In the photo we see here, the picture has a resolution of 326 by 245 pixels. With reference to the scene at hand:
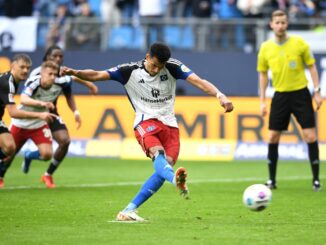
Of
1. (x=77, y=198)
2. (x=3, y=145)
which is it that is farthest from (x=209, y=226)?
(x=3, y=145)

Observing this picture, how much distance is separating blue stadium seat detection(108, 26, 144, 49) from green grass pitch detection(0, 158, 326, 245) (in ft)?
19.0

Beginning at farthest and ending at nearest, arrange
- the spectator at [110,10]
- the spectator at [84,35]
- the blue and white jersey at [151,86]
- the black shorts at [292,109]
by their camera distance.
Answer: the spectator at [110,10]
the spectator at [84,35]
the black shorts at [292,109]
the blue and white jersey at [151,86]

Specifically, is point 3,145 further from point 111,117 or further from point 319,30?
point 319,30

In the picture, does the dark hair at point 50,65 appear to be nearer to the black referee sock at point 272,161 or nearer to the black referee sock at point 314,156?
the black referee sock at point 272,161

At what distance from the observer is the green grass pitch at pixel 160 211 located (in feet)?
29.3

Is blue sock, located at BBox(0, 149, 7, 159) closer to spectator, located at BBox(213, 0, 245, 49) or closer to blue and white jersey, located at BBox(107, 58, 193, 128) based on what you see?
blue and white jersey, located at BBox(107, 58, 193, 128)

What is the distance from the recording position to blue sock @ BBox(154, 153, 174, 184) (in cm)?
993

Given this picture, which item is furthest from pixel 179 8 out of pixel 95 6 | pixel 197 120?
pixel 197 120

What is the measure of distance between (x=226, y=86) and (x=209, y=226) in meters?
13.9

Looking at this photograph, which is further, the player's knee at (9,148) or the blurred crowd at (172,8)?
the blurred crowd at (172,8)

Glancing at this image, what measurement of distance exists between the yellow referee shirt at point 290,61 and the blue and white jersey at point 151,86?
13.2ft

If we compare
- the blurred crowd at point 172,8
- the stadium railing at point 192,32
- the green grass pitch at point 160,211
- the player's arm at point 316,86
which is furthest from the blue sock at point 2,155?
the blurred crowd at point 172,8

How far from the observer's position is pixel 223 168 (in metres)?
19.4

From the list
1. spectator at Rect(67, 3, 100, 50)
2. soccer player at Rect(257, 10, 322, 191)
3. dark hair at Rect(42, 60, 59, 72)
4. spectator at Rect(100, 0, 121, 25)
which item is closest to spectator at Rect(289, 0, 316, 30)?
spectator at Rect(100, 0, 121, 25)
